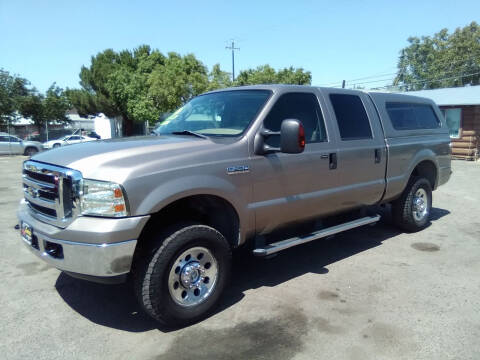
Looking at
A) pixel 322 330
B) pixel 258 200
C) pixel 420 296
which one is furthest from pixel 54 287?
pixel 420 296

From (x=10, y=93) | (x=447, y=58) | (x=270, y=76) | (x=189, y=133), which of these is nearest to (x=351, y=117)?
(x=189, y=133)

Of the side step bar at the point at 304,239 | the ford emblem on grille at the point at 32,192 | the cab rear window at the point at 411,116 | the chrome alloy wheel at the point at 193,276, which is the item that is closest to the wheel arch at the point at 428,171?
the cab rear window at the point at 411,116

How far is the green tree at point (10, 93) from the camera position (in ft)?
119

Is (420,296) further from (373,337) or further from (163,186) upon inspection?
(163,186)

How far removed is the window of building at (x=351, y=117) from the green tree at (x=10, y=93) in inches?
1556

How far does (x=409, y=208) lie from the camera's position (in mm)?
5918

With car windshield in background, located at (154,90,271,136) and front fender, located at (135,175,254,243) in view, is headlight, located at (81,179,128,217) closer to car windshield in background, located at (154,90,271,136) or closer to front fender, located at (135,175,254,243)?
front fender, located at (135,175,254,243)

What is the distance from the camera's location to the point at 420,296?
153 inches

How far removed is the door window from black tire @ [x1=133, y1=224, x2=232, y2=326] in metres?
1.21

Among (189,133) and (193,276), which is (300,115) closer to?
(189,133)

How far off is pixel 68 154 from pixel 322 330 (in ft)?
8.68

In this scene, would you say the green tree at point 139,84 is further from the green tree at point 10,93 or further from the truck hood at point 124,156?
the truck hood at point 124,156

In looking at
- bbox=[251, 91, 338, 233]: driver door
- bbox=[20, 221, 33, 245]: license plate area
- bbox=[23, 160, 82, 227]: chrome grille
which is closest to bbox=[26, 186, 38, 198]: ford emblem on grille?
bbox=[23, 160, 82, 227]: chrome grille

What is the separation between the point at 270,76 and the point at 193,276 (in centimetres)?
4123
